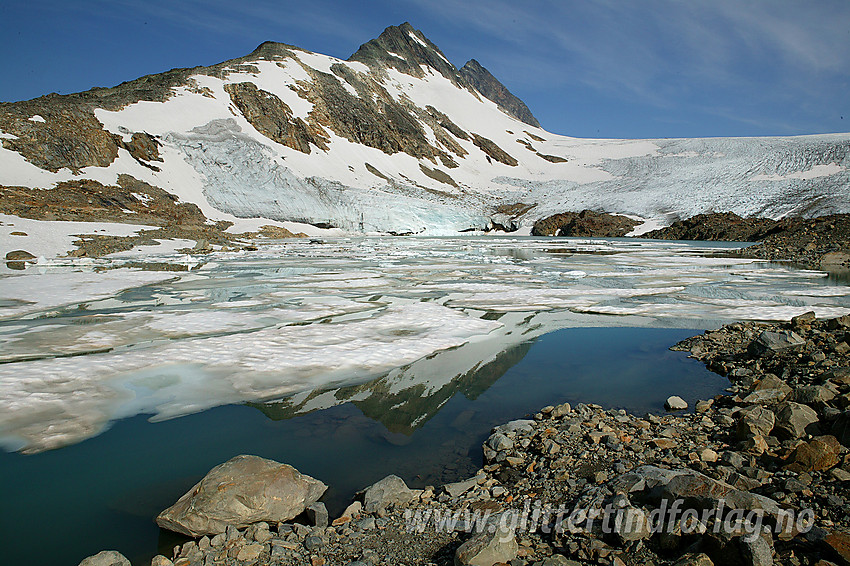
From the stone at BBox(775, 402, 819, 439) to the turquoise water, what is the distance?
87cm

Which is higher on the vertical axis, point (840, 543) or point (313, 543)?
point (840, 543)

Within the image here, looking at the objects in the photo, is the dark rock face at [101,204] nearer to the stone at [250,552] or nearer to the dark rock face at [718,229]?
the stone at [250,552]

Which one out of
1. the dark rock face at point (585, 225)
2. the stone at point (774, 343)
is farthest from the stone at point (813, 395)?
the dark rock face at point (585, 225)

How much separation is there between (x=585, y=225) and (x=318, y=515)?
130 ft

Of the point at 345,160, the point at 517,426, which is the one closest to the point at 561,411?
the point at 517,426

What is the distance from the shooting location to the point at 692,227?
110ft

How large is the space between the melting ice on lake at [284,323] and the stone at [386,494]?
51.9 inches

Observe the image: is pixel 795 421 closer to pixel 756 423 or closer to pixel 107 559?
pixel 756 423

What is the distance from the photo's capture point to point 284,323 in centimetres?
600

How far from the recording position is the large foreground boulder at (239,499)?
211cm

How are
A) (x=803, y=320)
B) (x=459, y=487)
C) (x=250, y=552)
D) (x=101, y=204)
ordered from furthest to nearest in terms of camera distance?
1. (x=101, y=204)
2. (x=803, y=320)
3. (x=459, y=487)
4. (x=250, y=552)

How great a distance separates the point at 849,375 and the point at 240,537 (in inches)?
161

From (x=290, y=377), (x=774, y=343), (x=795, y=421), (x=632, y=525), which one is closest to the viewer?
(x=632, y=525)

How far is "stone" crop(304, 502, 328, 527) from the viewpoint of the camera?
7.08ft
